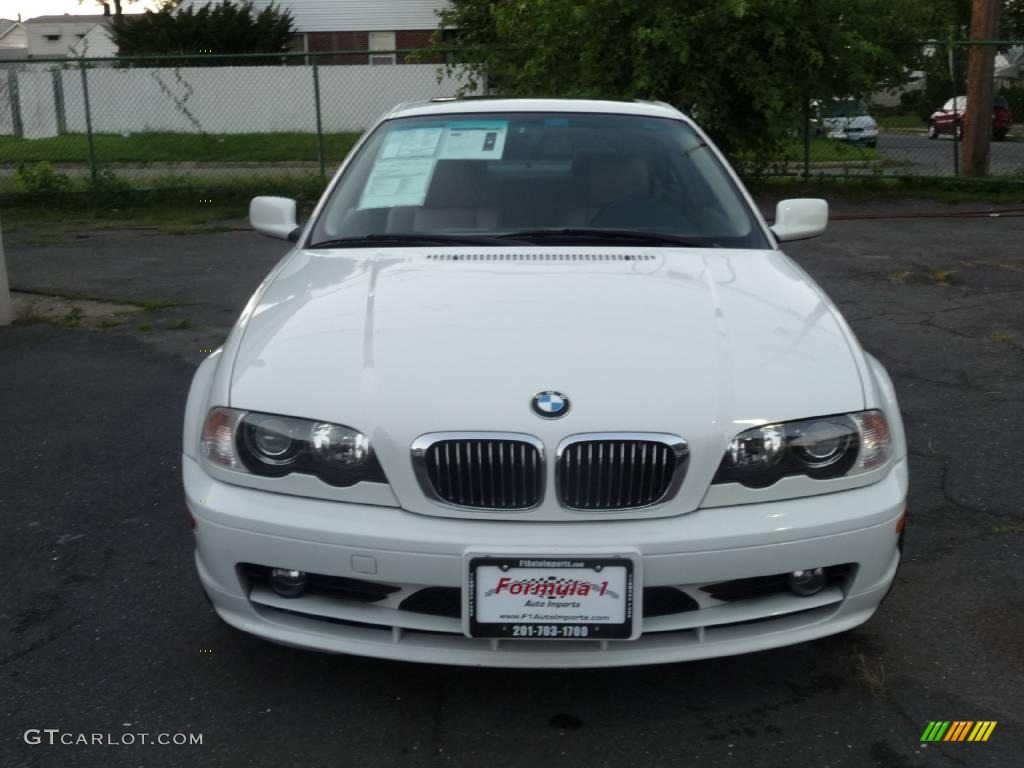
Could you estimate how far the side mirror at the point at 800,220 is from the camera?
178 inches

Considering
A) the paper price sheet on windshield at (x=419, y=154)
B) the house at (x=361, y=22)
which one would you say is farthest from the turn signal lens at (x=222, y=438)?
the house at (x=361, y=22)

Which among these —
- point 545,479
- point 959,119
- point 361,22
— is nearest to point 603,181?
point 545,479

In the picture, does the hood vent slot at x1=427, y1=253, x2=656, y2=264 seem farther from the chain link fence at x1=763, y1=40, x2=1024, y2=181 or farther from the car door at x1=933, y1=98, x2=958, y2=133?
the car door at x1=933, y1=98, x2=958, y2=133

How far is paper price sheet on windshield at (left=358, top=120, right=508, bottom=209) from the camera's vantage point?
420 centimetres

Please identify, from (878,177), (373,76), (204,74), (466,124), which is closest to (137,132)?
(204,74)

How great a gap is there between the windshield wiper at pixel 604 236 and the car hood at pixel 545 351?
252mm

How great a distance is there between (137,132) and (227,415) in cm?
Result: 1748

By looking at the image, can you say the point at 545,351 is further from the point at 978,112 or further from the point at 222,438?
the point at 978,112

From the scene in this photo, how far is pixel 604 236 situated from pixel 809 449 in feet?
4.42

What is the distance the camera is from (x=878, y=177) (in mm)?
14664

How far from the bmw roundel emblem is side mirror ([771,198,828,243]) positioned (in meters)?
2.06

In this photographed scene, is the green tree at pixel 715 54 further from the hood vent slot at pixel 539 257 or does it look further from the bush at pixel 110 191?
the hood vent slot at pixel 539 257

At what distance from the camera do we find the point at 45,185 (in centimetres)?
1426

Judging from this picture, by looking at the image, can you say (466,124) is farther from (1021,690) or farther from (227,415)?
(1021,690)
